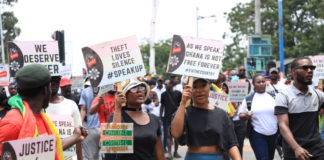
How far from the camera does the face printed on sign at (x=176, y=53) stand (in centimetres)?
591

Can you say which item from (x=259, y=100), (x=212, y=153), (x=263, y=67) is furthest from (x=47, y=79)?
(x=263, y=67)

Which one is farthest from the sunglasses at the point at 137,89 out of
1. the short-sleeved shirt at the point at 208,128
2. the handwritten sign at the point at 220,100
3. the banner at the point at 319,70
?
the banner at the point at 319,70

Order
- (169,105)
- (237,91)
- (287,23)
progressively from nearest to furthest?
1. (237,91)
2. (169,105)
3. (287,23)

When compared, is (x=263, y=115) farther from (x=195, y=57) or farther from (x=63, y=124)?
(x=63, y=124)

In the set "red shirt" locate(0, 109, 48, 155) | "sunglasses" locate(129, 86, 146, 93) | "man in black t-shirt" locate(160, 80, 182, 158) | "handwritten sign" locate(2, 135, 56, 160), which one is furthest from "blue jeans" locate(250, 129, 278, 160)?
"red shirt" locate(0, 109, 48, 155)

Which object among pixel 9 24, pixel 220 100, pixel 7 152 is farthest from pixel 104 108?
pixel 9 24

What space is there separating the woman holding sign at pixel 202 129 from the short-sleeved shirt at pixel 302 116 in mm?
1135

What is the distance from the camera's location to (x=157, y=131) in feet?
17.7

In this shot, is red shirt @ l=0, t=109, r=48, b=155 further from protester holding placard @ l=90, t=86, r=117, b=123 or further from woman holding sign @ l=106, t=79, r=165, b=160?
protester holding placard @ l=90, t=86, r=117, b=123

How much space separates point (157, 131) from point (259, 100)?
369 cm

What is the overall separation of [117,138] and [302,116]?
2104mm

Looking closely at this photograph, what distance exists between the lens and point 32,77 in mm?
3426

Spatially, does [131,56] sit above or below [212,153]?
above

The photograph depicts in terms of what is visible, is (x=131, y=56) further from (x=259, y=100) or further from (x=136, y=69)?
(x=259, y=100)
